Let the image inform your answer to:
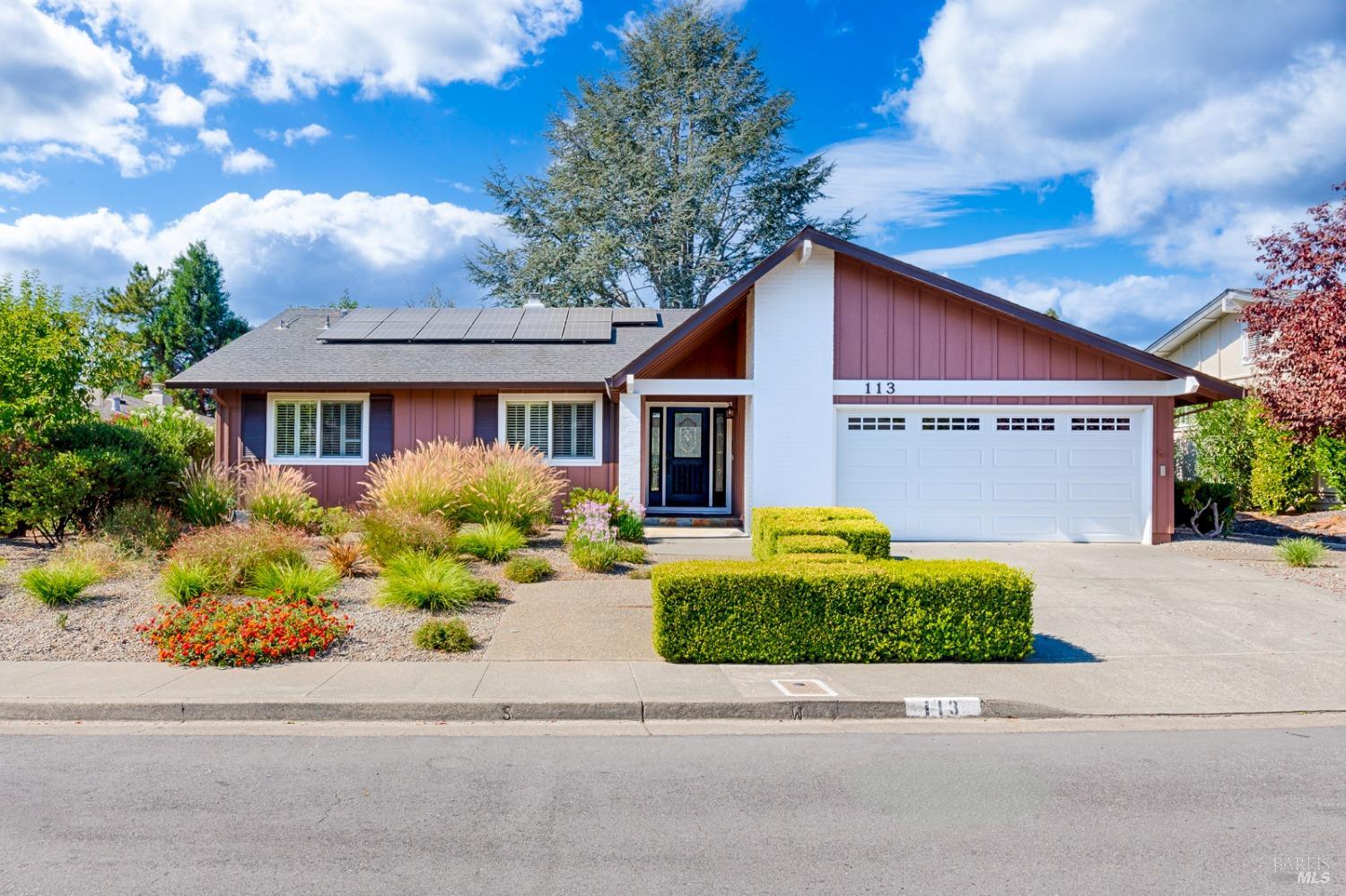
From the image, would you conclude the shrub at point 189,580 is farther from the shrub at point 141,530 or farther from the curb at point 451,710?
the curb at point 451,710

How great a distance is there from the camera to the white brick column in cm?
1462

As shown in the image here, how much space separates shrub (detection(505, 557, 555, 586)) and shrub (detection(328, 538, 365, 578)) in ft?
Answer: 6.07

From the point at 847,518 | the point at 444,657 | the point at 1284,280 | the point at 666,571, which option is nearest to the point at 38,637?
the point at 444,657

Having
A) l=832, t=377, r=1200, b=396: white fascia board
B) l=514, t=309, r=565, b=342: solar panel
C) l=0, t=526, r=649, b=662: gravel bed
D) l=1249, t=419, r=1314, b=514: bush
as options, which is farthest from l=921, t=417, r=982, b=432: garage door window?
l=1249, t=419, r=1314, b=514: bush

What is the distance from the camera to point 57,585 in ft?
28.1

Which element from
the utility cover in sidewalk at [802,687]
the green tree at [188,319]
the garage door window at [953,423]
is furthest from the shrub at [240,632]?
the green tree at [188,319]

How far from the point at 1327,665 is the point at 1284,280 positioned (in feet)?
27.4

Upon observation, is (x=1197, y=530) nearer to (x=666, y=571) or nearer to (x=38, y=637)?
(x=666, y=571)

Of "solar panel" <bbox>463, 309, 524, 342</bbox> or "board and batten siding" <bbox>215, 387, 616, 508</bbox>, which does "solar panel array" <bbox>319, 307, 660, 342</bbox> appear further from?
"board and batten siding" <bbox>215, 387, 616, 508</bbox>

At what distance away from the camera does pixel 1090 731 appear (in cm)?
591

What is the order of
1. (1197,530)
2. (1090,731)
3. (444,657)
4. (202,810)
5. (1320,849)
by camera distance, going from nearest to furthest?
(1320,849) → (202,810) → (1090,731) → (444,657) → (1197,530)

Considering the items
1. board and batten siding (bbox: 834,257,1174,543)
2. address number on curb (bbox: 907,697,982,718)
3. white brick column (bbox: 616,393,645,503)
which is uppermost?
board and batten siding (bbox: 834,257,1174,543)

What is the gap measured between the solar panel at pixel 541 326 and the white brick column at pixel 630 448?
478 cm

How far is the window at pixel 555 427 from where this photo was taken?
1697 centimetres
